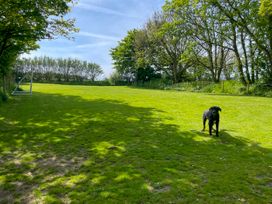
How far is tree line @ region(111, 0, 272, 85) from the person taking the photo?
25734 mm

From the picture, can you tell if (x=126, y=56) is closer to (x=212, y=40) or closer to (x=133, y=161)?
(x=212, y=40)

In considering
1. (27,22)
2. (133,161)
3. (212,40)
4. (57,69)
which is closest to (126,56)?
(57,69)

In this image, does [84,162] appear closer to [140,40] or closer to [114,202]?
[114,202]

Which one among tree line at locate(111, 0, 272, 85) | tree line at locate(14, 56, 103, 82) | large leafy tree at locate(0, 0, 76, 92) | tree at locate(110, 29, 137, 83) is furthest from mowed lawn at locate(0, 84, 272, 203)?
tree line at locate(14, 56, 103, 82)

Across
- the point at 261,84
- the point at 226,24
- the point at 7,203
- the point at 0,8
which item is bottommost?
the point at 7,203

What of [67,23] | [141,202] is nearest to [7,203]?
[141,202]

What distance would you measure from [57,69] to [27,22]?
145ft

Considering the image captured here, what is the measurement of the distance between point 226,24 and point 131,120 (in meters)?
22.7

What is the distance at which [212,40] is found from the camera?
32.3 meters

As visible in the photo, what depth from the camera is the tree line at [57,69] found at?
55.8 metres

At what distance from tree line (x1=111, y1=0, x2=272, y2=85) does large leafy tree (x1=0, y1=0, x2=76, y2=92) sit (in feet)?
52.1

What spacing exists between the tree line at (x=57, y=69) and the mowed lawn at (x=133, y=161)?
161 ft

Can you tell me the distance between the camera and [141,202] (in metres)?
3.81

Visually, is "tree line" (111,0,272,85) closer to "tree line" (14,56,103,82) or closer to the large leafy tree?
the large leafy tree
